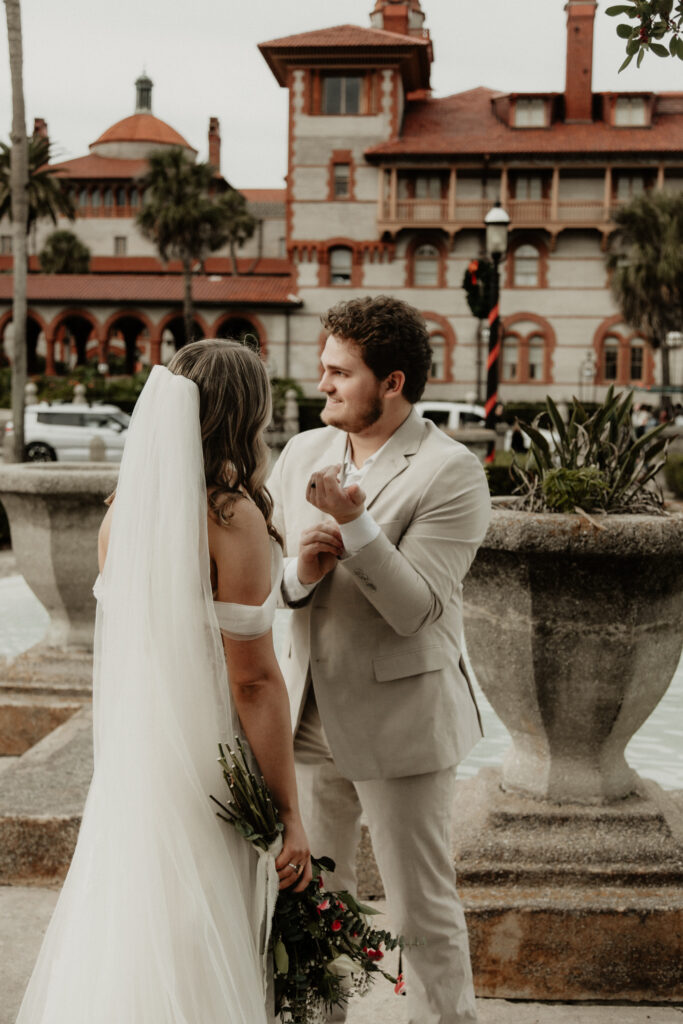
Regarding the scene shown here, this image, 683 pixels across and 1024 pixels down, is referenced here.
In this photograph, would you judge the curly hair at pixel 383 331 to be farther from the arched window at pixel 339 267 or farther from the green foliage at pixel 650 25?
the arched window at pixel 339 267

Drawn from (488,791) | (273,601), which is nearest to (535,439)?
(488,791)

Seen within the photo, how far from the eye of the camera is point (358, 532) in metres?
2.20

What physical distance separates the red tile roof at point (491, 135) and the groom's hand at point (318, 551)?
42.2 m

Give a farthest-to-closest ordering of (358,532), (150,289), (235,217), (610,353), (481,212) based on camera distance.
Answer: (235,217) → (150,289) → (610,353) → (481,212) → (358,532)

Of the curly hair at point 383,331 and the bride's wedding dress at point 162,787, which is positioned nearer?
the bride's wedding dress at point 162,787

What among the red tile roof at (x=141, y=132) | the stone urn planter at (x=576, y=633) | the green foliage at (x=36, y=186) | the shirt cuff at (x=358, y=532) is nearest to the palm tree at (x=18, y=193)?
the stone urn planter at (x=576, y=633)

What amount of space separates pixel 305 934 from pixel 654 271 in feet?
127

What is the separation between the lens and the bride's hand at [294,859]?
205cm

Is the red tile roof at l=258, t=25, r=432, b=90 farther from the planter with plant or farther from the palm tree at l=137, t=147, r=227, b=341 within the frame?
the planter with plant

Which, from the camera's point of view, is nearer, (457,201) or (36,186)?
(36,186)

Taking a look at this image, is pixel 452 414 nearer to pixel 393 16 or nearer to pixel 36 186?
pixel 36 186

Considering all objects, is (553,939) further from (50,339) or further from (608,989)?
(50,339)

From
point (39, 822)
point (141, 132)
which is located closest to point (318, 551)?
point (39, 822)

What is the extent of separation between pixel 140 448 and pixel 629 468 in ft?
5.31
